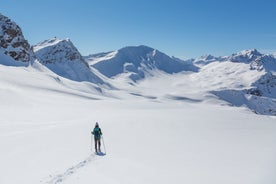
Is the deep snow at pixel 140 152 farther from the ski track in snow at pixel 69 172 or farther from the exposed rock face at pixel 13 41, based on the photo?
the exposed rock face at pixel 13 41

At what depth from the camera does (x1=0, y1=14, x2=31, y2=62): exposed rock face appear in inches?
A: 5315

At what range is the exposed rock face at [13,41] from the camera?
13500cm

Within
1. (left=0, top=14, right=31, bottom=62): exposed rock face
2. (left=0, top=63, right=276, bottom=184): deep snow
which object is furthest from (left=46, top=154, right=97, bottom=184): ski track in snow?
(left=0, top=14, right=31, bottom=62): exposed rock face

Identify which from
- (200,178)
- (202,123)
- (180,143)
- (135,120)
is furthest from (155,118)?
(200,178)

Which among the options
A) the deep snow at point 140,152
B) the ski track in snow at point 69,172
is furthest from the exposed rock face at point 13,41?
the ski track in snow at point 69,172

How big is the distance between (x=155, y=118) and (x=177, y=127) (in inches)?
133

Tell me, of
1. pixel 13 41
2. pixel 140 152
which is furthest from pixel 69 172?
pixel 13 41

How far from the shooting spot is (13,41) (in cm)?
14700

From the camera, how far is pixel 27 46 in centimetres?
15250

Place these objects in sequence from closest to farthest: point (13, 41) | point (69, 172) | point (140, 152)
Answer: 1. point (69, 172)
2. point (140, 152)
3. point (13, 41)

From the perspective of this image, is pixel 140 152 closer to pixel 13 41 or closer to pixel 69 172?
pixel 69 172

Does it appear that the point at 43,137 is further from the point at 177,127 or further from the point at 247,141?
the point at 247,141

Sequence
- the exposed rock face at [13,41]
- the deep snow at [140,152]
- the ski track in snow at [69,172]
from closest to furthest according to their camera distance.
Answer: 1. the ski track in snow at [69,172]
2. the deep snow at [140,152]
3. the exposed rock face at [13,41]

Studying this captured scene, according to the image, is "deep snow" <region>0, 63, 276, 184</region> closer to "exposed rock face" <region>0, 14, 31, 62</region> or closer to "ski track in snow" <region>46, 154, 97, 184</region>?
"ski track in snow" <region>46, 154, 97, 184</region>
